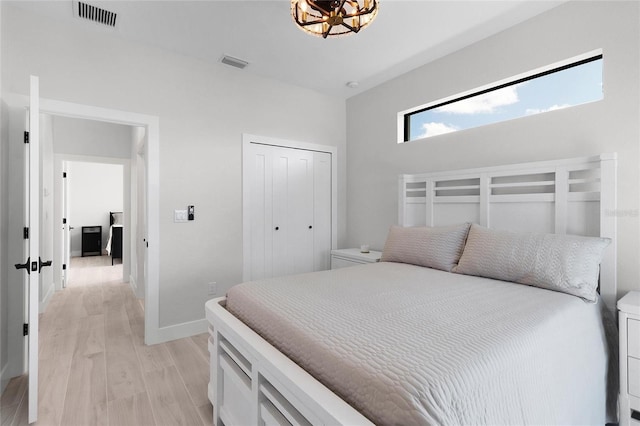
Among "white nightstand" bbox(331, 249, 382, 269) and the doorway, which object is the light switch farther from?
"white nightstand" bbox(331, 249, 382, 269)

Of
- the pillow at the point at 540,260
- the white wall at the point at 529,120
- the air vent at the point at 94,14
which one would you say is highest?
the air vent at the point at 94,14

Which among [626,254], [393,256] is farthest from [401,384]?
[626,254]

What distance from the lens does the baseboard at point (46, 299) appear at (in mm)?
3472

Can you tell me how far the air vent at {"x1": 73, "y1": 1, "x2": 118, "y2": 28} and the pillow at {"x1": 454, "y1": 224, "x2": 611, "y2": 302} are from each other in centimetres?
318

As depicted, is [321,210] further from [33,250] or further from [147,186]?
[33,250]

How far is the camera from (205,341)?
2.85 m

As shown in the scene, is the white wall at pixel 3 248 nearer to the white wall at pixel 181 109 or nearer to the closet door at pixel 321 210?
the white wall at pixel 181 109

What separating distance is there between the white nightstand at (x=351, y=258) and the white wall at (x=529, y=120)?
362 mm

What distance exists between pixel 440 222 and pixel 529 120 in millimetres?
1086

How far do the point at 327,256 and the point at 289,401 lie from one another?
2970mm

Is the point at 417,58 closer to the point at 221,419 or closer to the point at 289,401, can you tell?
the point at 289,401

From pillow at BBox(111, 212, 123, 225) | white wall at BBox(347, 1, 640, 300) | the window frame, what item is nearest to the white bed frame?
white wall at BBox(347, 1, 640, 300)

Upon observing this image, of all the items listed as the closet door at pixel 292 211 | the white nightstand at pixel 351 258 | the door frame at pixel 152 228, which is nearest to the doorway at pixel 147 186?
the door frame at pixel 152 228

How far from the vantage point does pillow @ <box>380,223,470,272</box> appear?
2307mm
